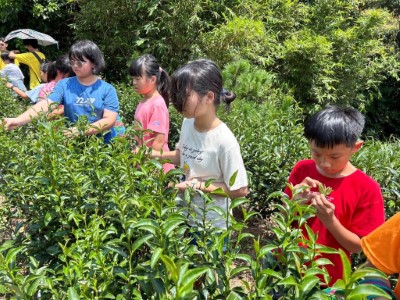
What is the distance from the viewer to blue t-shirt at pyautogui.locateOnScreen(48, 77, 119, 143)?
299cm

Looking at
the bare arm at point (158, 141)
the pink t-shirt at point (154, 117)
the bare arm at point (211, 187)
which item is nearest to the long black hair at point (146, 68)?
the pink t-shirt at point (154, 117)

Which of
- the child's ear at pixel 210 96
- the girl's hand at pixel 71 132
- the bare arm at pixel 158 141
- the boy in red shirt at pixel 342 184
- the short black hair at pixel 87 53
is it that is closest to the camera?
the boy in red shirt at pixel 342 184

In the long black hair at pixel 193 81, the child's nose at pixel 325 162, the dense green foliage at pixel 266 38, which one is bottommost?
the dense green foliage at pixel 266 38

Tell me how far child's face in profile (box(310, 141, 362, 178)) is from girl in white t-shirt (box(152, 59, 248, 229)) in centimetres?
38

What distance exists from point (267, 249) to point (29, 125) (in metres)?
2.25

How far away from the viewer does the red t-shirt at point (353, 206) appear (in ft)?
5.39

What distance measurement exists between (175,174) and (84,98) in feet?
4.61

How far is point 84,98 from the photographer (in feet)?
9.82

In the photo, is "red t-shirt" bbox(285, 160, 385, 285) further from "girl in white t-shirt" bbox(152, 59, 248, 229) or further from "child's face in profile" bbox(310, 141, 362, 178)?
"girl in white t-shirt" bbox(152, 59, 248, 229)

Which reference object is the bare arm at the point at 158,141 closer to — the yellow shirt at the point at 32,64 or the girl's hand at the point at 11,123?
the girl's hand at the point at 11,123

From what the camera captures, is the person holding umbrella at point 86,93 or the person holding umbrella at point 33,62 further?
the person holding umbrella at point 33,62

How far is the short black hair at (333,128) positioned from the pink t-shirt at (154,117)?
4.29ft

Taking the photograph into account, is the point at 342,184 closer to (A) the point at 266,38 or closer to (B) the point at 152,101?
(B) the point at 152,101

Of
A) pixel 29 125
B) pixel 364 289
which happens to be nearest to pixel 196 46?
pixel 29 125
